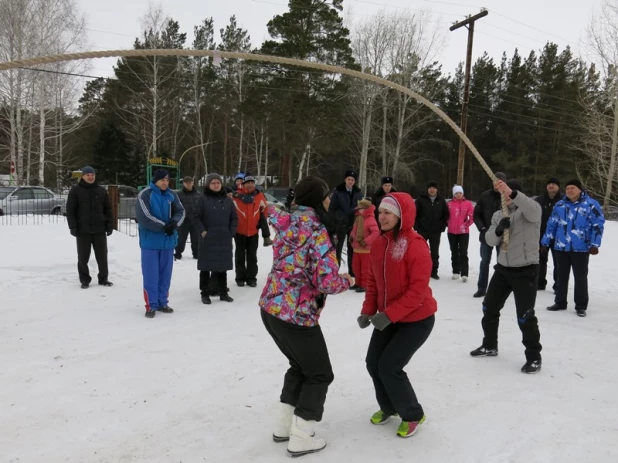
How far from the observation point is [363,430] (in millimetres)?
3307

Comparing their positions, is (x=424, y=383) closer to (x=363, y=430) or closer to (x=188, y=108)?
(x=363, y=430)

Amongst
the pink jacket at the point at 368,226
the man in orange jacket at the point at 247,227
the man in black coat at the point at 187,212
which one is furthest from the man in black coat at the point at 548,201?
the man in black coat at the point at 187,212

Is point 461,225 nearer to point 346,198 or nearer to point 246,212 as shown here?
point 346,198

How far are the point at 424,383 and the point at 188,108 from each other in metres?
37.4

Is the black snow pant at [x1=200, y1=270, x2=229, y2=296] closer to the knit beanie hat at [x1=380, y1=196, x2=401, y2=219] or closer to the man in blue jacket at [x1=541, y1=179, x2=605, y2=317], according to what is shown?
the knit beanie hat at [x1=380, y1=196, x2=401, y2=219]

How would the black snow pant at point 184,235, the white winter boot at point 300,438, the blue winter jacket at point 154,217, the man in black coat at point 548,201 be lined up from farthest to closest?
1. the black snow pant at point 184,235
2. the man in black coat at point 548,201
3. the blue winter jacket at point 154,217
4. the white winter boot at point 300,438

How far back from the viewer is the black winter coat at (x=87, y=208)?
24.4 feet

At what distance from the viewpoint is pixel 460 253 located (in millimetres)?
9094

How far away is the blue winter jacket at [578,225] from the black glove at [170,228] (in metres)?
5.46

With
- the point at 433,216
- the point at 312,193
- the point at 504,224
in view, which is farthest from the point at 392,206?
the point at 433,216

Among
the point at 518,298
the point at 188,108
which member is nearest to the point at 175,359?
the point at 518,298

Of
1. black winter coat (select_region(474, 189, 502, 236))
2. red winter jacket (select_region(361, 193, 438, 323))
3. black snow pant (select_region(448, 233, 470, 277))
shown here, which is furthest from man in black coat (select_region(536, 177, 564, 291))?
red winter jacket (select_region(361, 193, 438, 323))

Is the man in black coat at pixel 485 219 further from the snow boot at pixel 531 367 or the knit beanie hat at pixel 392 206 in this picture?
the knit beanie hat at pixel 392 206

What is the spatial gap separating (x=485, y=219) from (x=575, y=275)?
Answer: 1.76 metres
